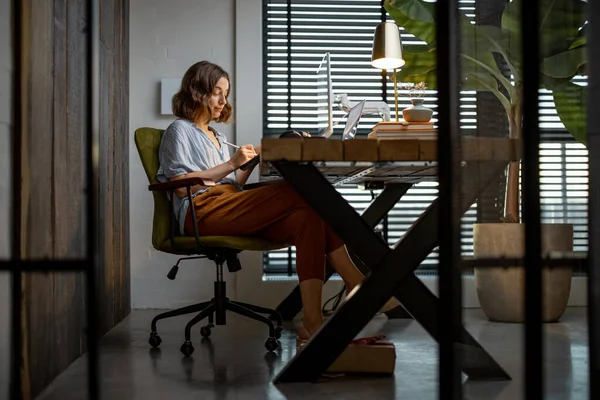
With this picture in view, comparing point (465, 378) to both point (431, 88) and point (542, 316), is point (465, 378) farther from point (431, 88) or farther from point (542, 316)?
point (431, 88)

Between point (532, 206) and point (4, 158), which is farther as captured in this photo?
point (4, 158)

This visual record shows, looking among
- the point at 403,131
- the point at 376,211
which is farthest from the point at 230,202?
the point at 376,211

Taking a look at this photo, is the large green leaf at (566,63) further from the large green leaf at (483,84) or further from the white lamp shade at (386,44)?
the white lamp shade at (386,44)

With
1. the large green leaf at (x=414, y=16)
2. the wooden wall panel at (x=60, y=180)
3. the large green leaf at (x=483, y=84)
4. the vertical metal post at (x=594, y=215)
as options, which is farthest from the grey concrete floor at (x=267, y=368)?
the large green leaf at (x=414, y=16)

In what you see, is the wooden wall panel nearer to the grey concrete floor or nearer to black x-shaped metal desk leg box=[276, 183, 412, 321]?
the grey concrete floor

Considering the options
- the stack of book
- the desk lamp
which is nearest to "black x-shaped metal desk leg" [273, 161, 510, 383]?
the stack of book

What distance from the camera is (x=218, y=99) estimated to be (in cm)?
349

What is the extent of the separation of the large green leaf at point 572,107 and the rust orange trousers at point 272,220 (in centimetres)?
176

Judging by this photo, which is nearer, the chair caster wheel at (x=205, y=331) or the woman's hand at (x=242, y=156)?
the woman's hand at (x=242, y=156)

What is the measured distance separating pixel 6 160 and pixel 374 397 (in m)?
1.19

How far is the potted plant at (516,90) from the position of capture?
94cm

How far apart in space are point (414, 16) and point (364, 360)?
7.73ft

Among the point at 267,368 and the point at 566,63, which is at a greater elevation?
the point at 566,63

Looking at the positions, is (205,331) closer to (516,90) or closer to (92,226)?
(92,226)
